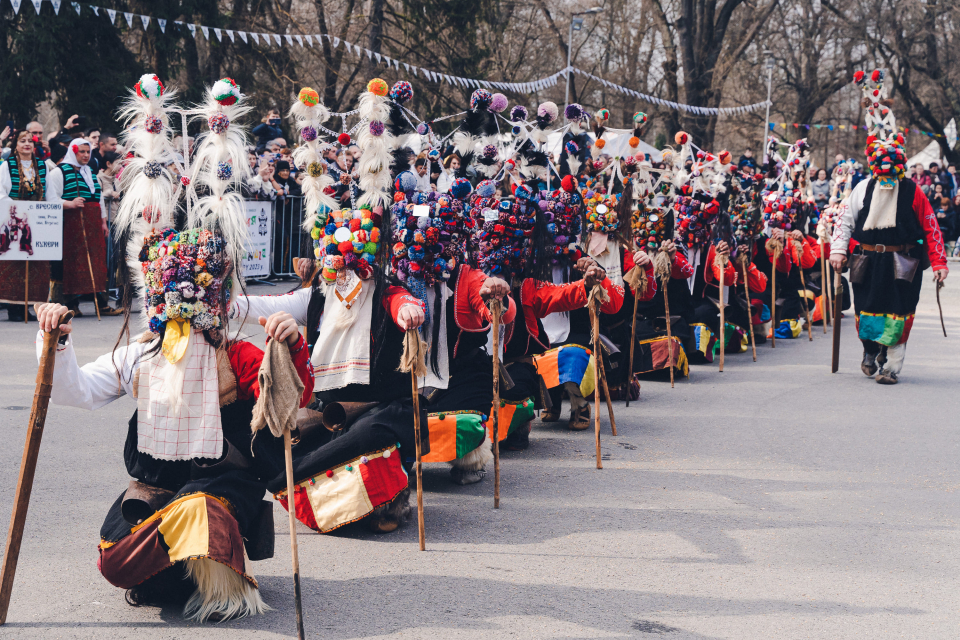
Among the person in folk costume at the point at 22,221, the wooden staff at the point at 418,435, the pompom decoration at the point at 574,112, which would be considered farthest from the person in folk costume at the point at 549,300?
the person in folk costume at the point at 22,221

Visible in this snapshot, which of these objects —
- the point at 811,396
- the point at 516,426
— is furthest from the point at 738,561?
the point at 811,396

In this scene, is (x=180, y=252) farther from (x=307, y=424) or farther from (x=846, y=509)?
(x=846, y=509)

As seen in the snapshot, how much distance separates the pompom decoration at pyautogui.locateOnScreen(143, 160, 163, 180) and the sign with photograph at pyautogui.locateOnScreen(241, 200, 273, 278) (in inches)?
406

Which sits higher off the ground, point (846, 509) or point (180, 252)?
point (180, 252)

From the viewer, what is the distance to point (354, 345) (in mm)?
4836

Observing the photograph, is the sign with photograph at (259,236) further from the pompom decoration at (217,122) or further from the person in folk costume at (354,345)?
the pompom decoration at (217,122)

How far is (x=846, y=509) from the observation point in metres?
5.32

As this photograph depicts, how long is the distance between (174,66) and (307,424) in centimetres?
1672

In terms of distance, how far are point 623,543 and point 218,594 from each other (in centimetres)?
192

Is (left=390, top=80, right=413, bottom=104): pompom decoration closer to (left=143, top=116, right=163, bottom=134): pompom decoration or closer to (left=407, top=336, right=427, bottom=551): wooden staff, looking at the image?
(left=407, top=336, right=427, bottom=551): wooden staff

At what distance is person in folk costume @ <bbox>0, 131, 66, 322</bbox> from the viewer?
10898mm

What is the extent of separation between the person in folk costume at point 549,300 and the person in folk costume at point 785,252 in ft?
18.3

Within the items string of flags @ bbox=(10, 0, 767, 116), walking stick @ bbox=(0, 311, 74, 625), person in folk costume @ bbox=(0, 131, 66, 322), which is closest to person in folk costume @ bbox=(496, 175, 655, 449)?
walking stick @ bbox=(0, 311, 74, 625)

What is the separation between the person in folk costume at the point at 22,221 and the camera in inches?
429
